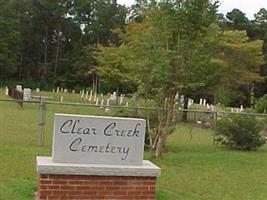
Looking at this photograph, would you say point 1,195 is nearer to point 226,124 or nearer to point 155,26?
point 155,26

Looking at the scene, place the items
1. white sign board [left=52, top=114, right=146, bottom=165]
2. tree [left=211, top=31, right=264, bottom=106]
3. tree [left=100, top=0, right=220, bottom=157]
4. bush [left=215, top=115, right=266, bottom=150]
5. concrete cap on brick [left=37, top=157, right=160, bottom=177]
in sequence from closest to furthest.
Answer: concrete cap on brick [left=37, top=157, right=160, bottom=177] → white sign board [left=52, top=114, right=146, bottom=165] → tree [left=100, top=0, right=220, bottom=157] → bush [left=215, top=115, right=266, bottom=150] → tree [left=211, top=31, right=264, bottom=106]

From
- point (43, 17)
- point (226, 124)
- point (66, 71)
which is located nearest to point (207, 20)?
point (226, 124)

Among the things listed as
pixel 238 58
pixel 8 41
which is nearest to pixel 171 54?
pixel 238 58

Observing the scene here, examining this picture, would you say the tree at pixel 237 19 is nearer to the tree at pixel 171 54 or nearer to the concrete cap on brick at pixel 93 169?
the tree at pixel 171 54

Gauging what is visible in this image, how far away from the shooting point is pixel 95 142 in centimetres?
698

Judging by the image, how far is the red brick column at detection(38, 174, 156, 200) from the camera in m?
6.71

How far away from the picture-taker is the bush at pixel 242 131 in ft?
50.3

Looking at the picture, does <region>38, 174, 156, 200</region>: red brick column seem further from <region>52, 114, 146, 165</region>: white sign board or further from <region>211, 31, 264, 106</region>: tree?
<region>211, 31, 264, 106</region>: tree

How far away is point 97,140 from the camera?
6984 millimetres

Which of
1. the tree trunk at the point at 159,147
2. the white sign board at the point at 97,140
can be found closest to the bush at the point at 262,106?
the tree trunk at the point at 159,147

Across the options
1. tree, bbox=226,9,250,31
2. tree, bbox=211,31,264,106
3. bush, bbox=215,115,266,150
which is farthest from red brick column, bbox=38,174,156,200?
tree, bbox=226,9,250,31

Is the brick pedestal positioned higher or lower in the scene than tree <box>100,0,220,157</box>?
lower

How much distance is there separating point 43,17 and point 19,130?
5849 centimetres

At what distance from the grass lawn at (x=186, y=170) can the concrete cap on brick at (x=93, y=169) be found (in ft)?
2.64
